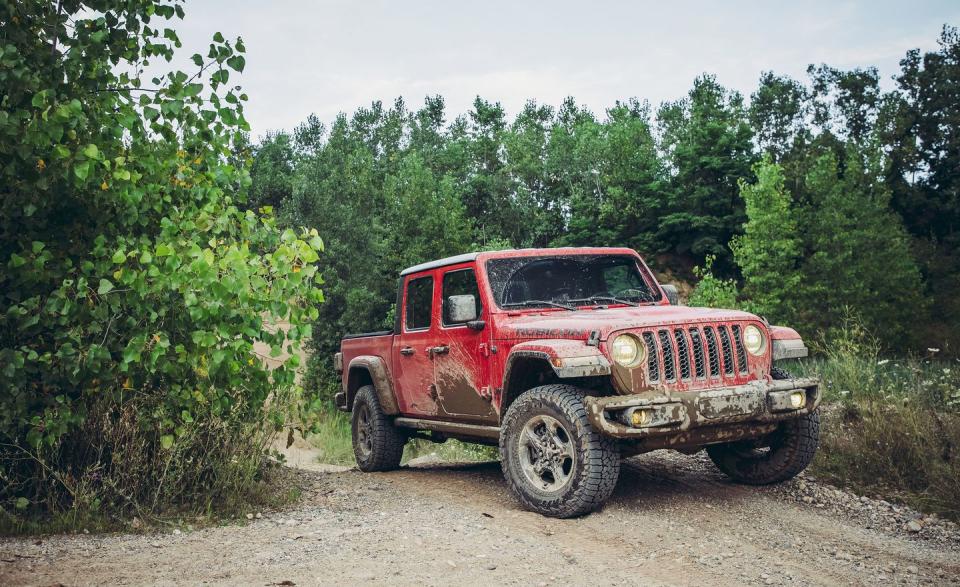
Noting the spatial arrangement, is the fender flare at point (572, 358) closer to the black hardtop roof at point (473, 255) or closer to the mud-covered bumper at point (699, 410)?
the mud-covered bumper at point (699, 410)

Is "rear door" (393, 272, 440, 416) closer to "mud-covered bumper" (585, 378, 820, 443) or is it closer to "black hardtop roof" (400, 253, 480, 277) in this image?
"black hardtop roof" (400, 253, 480, 277)

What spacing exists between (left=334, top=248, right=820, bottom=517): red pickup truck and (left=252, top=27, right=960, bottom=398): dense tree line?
2307 cm

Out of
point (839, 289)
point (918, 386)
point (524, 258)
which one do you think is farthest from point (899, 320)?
point (524, 258)

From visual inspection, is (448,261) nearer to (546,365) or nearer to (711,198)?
→ (546,365)

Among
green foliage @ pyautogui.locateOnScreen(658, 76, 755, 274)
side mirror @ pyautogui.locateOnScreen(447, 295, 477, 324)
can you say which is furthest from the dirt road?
green foliage @ pyautogui.locateOnScreen(658, 76, 755, 274)

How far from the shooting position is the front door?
6.95 metres

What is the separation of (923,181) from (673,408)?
174ft

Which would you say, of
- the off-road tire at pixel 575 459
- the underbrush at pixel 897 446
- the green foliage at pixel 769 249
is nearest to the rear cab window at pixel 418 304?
the off-road tire at pixel 575 459

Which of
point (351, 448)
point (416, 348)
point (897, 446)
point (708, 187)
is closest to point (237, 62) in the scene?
point (416, 348)

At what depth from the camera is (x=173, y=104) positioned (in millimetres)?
6344

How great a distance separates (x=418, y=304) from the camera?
26.7ft

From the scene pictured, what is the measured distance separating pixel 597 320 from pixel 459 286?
5.71 ft

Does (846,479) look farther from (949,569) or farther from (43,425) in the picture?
(43,425)

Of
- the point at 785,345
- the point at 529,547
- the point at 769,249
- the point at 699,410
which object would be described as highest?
the point at 769,249
